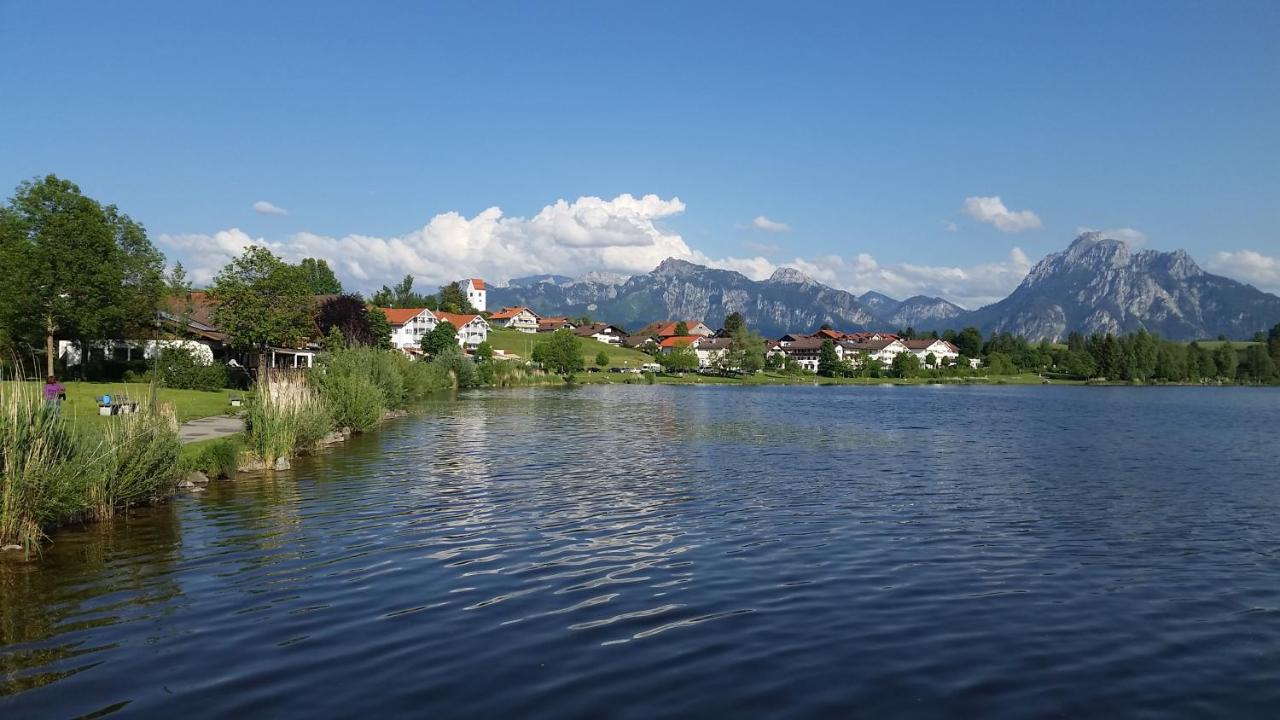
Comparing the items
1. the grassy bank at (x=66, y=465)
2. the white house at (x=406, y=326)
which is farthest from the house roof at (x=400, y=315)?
the grassy bank at (x=66, y=465)

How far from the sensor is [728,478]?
101 ft

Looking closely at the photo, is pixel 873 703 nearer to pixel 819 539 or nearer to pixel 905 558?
pixel 905 558

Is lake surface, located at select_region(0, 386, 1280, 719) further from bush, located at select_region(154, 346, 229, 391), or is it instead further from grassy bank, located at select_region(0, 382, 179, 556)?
bush, located at select_region(154, 346, 229, 391)

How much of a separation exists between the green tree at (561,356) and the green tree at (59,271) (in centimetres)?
9182

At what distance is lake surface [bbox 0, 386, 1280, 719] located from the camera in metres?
10.5

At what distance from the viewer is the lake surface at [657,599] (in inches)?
414

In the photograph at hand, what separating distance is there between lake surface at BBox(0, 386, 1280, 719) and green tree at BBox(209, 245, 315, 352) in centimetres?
4903

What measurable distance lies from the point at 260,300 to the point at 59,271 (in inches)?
597

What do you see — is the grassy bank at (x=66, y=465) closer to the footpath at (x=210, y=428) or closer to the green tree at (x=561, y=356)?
the footpath at (x=210, y=428)

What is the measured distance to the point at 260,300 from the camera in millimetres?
74188

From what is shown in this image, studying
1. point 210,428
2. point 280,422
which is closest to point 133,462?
point 280,422

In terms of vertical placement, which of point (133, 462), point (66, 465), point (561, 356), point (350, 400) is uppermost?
point (561, 356)

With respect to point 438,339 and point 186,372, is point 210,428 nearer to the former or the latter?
point 186,372

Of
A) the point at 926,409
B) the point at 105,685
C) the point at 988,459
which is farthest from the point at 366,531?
the point at 926,409
